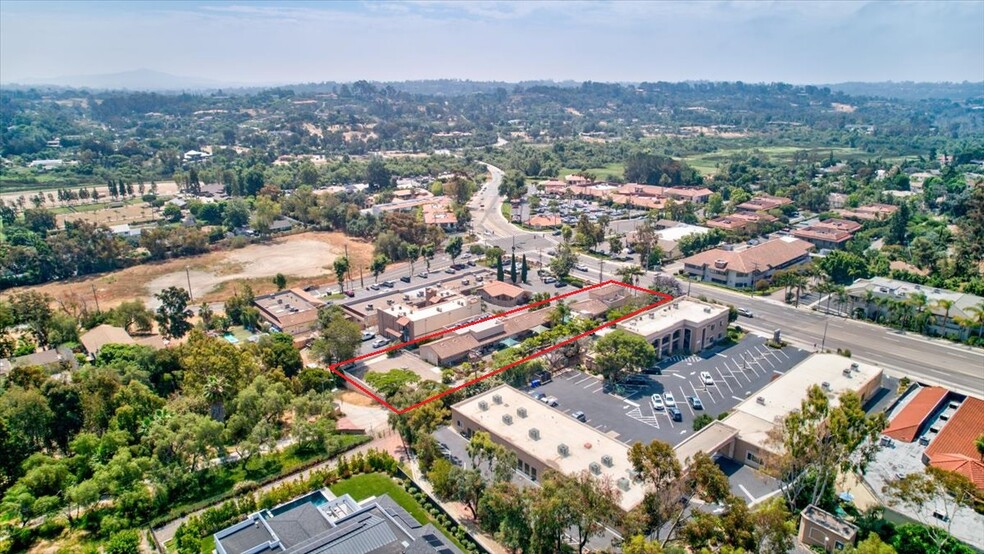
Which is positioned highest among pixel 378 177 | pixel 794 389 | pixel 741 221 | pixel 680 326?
pixel 378 177

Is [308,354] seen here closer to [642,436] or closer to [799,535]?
[642,436]

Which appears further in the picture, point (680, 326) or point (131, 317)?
point (131, 317)

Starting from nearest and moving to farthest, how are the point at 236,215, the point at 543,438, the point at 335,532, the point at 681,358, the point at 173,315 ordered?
the point at 335,532 → the point at 543,438 → the point at 681,358 → the point at 173,315 → the point at 236,215

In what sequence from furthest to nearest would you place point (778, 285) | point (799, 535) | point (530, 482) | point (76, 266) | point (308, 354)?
point (76, 266)
point (778, 285)
point (308, 354)
point (530, 482)
point (799, 535)

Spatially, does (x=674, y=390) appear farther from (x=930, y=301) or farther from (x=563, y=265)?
(x=930, y=301)

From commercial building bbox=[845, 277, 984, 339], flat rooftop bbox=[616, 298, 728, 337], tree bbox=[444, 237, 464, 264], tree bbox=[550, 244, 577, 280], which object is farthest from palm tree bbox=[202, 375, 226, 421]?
commercial building bbox=[845, 277, 984, 339]

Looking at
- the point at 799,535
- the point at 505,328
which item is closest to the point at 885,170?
the point at 505,328

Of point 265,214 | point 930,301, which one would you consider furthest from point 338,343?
point 265,214
